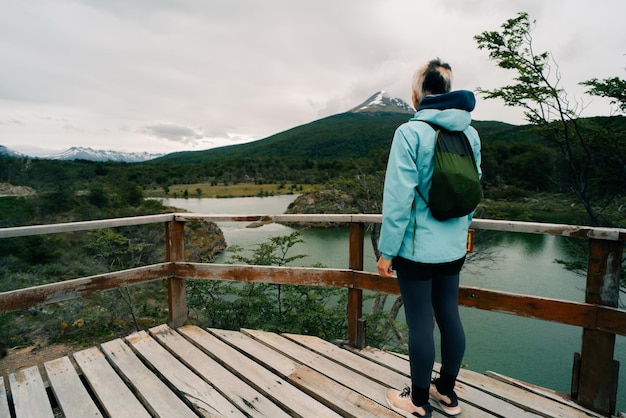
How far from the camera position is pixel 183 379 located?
6.37ft

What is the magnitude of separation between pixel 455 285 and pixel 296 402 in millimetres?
947

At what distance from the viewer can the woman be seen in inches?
55.1

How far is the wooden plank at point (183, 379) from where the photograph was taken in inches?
66.4

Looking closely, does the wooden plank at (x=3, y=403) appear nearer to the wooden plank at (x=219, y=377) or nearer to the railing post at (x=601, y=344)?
the wooden plank at (x=219, y=377)

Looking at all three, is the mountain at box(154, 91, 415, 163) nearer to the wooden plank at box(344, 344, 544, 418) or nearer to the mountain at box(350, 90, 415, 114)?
the mountain at box(350, 90, 415, 114)

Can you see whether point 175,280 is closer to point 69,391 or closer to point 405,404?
point 69,391

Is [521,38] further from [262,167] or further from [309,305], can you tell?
[262,167]

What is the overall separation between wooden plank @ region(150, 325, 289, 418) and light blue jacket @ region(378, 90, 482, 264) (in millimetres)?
959

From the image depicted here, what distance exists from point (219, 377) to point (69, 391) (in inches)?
29.9

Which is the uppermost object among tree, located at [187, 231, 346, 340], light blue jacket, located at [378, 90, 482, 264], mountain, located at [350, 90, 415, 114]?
mountain, located at [350, 90, 415, 114]

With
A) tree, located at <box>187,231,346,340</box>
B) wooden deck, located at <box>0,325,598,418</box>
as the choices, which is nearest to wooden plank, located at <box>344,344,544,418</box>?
wooden deck, located at <box>0,325,598,418</box>

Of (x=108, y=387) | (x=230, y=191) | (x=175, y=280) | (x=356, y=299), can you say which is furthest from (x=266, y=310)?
(x=230, y=191)

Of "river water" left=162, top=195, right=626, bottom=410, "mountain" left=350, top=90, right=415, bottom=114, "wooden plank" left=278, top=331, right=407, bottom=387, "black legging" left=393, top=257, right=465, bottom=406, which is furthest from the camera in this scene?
"mountain" left=350, top=90, right=415, bottom=114

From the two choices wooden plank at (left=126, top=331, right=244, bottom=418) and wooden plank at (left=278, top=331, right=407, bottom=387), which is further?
wooden plank at (left=278, top=331, right=407, bottom=387)
